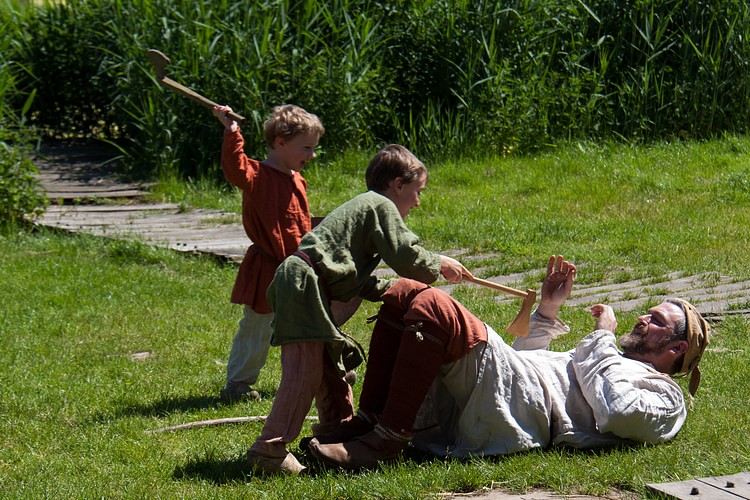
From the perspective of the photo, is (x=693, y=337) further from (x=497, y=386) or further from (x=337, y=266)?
(x=337, y=266)

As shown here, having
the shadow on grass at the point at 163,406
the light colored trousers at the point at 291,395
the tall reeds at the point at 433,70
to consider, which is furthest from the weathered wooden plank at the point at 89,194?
the light colored trousers at the point at 291,395

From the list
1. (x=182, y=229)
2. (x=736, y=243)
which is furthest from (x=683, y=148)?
(x=182, y=229)

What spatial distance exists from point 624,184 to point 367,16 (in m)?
3.68

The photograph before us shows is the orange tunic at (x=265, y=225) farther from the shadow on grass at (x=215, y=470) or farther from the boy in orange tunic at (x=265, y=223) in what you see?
the shadow on grass at (x=215, y=470)

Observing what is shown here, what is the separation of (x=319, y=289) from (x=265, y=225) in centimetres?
135

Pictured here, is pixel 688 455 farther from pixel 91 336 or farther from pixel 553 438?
pixel 91 336

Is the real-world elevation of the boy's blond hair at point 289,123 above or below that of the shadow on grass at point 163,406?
above

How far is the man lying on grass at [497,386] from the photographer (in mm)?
4016

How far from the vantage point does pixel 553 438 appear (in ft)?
14.0

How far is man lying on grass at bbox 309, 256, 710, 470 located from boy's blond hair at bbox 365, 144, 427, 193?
0.41 metres

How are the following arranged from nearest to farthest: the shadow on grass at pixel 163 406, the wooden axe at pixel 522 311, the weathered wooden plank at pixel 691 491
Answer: the weathered wooden plank at pixel 691 491 → the wooden axe at pixel 522 311 → the shadow on grass at pixel 163 406

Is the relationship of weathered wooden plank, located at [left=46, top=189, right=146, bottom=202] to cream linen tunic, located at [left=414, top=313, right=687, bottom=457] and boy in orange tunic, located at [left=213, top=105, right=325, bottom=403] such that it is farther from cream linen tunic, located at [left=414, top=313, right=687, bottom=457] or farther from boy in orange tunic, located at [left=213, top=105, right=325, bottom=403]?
cream linen tunic, located at [left=414, top=313, right=687, bottom=457]

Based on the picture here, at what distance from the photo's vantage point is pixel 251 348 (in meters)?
5.38

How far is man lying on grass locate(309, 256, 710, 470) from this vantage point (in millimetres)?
A: 4016
